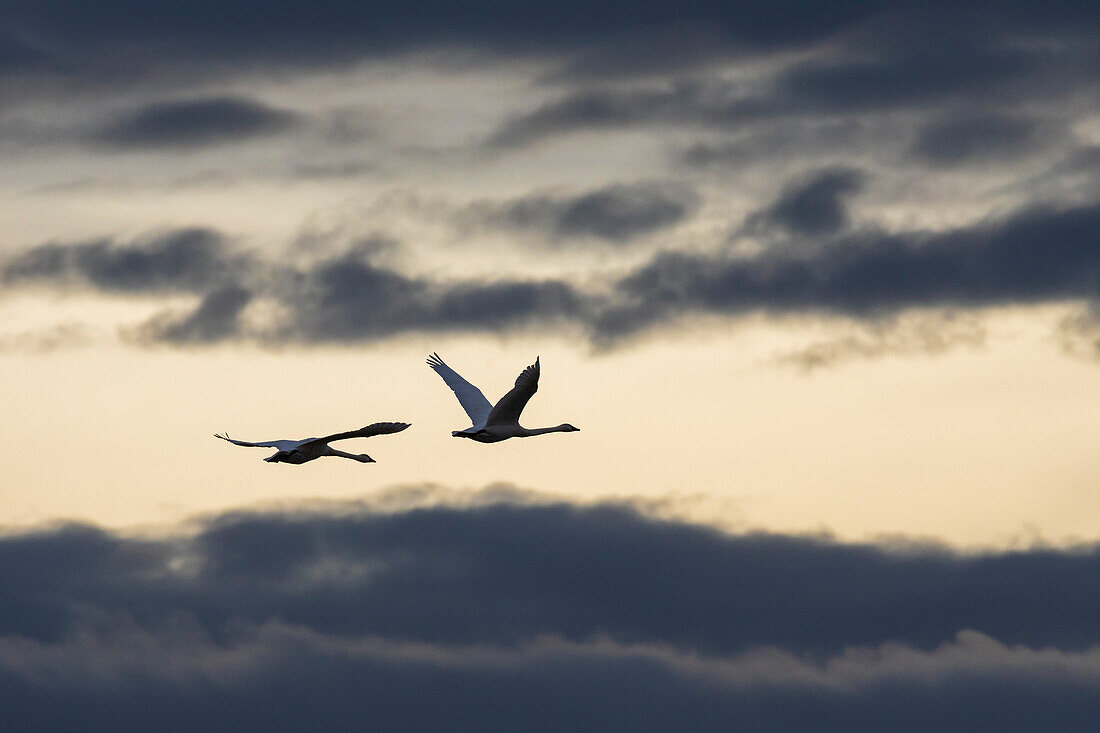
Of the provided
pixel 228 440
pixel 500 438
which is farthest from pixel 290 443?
pixel 500 438

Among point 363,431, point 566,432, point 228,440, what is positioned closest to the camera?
point 363,431

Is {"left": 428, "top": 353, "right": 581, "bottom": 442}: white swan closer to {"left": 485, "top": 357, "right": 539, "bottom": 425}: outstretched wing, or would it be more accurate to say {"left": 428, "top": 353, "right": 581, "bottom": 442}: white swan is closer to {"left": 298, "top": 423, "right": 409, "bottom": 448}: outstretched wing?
{"left": 485, "top": 357, "right": 539, "bottom": 425}: outstretched wing

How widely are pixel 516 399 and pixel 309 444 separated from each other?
14.7m

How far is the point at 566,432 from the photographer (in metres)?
157

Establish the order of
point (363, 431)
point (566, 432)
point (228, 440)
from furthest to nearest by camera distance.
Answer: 1. point (566, 432)
2. point (228, 440)
3. point (363, 431)

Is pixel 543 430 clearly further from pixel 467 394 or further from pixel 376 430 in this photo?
pixel 376 430

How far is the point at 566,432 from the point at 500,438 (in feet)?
29.1

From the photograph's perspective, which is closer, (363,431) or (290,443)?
(363,431)

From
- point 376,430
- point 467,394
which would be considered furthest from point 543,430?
point 376,430

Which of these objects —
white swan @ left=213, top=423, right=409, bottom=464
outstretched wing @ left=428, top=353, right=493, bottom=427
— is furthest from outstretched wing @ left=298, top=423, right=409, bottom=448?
outstretched wing @ left=428, top=353, right=493, bottom=427

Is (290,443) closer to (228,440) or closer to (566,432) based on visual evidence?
(228,440)

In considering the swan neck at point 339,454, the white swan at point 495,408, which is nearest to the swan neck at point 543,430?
the white swan at point 495,408

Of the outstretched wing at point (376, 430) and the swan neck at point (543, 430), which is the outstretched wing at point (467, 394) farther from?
the outstretched wing at point (376, 430)

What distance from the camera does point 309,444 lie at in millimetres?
146250
